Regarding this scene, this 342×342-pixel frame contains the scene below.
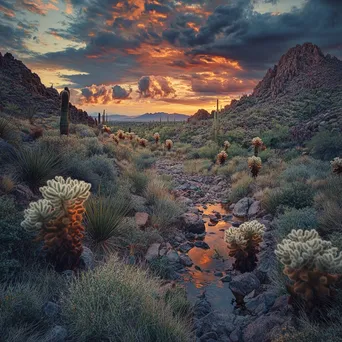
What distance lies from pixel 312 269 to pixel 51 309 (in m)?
3.20

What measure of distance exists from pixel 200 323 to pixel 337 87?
178 feet

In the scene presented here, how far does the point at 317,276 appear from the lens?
3.84 meters

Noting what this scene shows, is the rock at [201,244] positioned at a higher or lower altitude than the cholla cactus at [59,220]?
lower

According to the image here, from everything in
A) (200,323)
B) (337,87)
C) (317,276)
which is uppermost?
(337,87)

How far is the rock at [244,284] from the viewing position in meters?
5.86

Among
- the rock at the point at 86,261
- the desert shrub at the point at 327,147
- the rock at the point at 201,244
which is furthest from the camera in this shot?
the desert shrub at the point at 327,147

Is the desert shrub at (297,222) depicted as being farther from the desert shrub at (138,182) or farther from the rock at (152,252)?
the desert shrub at (138,182)

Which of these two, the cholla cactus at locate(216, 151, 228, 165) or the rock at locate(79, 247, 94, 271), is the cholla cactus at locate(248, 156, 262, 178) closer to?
the cholla cactus at locate(216, 151, 228, 165)

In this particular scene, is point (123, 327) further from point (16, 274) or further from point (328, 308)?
point (328, 308)

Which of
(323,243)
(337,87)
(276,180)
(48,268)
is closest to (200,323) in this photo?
(323,243)

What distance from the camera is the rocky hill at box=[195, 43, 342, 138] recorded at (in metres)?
36.4

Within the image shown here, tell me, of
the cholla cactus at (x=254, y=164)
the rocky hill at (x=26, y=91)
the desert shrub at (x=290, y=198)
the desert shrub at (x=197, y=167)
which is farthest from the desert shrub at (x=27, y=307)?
the rocky hill at (x=26, y=91)

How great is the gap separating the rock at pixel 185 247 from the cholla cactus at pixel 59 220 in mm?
3317

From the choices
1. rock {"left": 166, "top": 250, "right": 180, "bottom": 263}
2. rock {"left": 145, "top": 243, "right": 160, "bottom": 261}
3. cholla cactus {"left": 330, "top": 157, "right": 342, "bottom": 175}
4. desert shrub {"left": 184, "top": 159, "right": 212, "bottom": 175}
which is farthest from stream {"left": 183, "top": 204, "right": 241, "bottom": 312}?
desert shrub {"left": 184, "top": 159, "right": 212, "bottom": 175}
